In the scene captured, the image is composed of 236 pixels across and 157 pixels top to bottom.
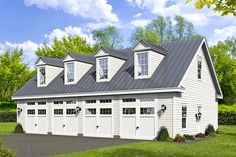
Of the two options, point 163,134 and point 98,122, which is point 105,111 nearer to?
point 98,122

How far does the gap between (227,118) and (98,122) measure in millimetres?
21906

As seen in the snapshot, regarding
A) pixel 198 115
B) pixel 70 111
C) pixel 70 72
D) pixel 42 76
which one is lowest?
pixel 198 115

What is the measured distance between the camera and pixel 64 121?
26.7m

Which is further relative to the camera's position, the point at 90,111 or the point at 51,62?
the point at 51,62

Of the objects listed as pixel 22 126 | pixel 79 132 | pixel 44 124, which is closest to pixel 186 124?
pixel 79 132

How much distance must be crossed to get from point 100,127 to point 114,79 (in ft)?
11.7

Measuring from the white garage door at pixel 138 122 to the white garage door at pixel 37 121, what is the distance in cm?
798

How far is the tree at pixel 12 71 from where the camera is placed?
53091 millimetres

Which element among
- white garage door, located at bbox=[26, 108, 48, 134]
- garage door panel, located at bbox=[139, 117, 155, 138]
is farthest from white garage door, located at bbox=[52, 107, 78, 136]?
garage door panel, located at bbox=[139, 117, 155, 138]

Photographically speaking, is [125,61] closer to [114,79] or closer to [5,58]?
[114,79]

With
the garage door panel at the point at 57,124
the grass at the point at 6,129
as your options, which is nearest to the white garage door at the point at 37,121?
the garage door panel at the point at 57,124

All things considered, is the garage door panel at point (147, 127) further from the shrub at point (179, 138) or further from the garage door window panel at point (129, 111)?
the shrub at point (179, 138)

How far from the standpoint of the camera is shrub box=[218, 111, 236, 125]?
40.7m

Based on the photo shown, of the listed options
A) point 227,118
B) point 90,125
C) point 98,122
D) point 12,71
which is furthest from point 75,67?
point 12,71
